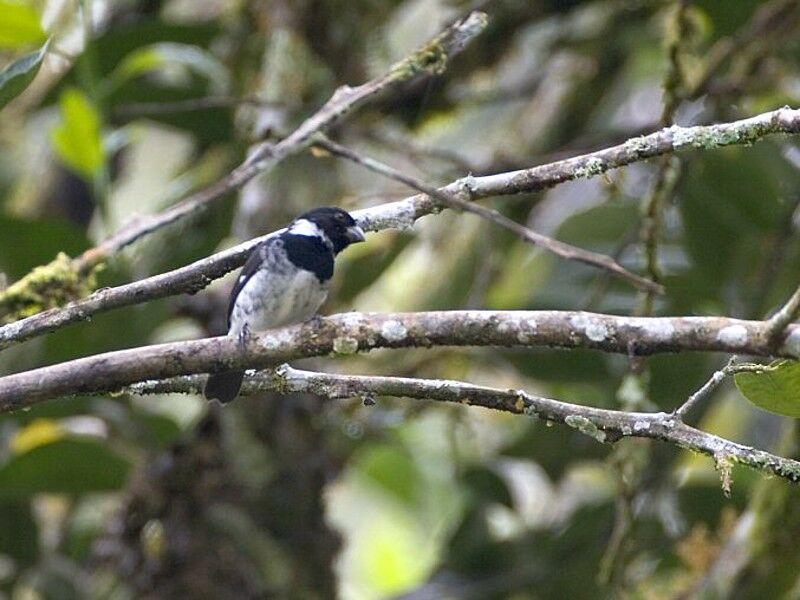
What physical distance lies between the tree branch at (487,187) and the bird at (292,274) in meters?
0.40

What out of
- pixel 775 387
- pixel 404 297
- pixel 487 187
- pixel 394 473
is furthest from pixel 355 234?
pixel 394 473

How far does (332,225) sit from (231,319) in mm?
309

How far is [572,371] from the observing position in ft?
11.7

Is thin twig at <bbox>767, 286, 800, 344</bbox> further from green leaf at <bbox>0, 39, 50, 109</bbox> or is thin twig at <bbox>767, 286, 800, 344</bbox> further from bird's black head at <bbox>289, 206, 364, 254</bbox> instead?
green leaf at <bbox>0, 39, 50, 109</bbox>

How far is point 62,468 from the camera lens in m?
3.26

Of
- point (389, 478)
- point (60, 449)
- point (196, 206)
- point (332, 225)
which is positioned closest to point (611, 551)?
point (332, 225)

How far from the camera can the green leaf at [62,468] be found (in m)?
3.22

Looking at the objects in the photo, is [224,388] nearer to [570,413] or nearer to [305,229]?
[305,229]

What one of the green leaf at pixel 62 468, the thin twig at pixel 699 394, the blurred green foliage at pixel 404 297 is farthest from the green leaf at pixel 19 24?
the thin twig at pixel 699 394

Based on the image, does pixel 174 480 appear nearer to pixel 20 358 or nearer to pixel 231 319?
pixel 20 358

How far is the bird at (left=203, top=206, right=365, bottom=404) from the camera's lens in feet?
7.95

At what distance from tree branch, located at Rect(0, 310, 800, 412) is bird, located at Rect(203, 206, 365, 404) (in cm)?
66

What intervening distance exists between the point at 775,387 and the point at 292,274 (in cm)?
105

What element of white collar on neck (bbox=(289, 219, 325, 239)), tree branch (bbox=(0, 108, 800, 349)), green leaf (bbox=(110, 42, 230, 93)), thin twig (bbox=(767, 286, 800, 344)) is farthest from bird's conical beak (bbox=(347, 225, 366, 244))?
green leaf (bbox=(110, 42, 230, 93))
